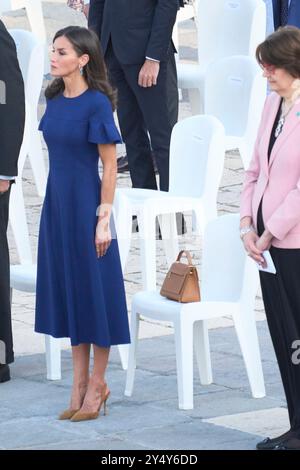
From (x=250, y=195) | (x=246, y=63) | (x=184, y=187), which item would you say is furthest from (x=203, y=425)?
(x=246, y=63)

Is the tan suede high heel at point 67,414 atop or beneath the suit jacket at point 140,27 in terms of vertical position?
beneath

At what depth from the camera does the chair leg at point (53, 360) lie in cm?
705

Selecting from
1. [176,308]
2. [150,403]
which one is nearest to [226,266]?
[176,308]

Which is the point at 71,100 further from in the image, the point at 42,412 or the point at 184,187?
the point at 184,187

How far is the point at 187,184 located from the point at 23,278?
46.2 inches

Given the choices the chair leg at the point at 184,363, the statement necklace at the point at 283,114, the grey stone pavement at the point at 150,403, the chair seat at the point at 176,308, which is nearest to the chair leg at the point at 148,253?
the grey stone pavement at the point at 150,403

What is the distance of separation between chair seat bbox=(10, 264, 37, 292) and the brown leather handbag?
0.88m

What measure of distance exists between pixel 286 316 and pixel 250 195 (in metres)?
0.50

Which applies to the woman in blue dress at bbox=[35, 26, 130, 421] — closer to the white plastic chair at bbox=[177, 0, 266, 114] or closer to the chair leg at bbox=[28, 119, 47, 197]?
the chair leg at bbox=[28, 119, 47, 197]

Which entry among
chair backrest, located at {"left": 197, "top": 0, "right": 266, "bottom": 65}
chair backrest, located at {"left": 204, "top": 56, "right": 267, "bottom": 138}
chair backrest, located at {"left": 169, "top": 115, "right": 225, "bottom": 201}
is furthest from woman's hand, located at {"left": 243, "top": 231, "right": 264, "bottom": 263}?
chair backrest, located at {"left": 197, "top": 0, "right": 266, "bottom": 65}

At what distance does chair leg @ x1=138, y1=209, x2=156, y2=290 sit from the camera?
774 cm

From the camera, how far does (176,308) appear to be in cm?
646

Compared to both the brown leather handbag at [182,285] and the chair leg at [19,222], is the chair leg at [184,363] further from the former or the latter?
the chair leg at [19,222]

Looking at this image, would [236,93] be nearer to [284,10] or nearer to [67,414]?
[284,10]
